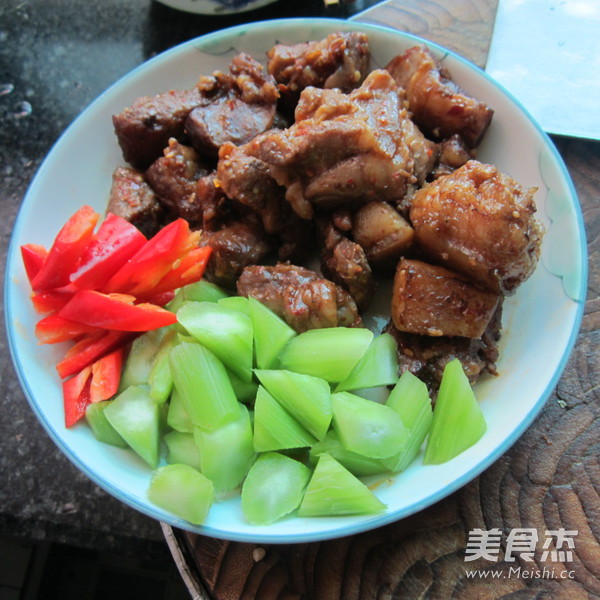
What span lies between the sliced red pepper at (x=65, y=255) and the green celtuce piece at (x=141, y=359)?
0.36 meters

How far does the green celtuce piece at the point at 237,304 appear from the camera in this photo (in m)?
2.20

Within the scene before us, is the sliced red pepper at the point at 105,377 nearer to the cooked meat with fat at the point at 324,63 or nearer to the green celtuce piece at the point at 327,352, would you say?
the green celtuce piece at the point at 327,352

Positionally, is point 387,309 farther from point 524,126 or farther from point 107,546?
point 107,546

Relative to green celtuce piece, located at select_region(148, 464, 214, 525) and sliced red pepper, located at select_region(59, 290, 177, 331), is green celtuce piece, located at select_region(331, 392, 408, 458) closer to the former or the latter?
green celtuce piece, located at select_region(148, 464, 214, 525)

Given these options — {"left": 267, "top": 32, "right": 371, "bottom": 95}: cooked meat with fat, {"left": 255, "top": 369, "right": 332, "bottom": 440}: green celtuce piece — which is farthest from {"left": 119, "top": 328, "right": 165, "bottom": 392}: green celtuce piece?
{"left": 267, "top": 32, "right": 371, "bottom": 95}: cooked meat with fat

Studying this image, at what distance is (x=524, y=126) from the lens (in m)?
2.42

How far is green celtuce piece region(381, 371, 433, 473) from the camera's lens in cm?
202

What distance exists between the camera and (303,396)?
1954 mm

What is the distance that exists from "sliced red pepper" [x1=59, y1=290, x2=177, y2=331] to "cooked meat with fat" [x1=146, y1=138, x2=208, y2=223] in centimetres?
59

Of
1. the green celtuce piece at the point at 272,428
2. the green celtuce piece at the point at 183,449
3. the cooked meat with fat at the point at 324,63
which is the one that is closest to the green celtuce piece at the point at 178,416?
the green celtuce piece at the point at 183,449

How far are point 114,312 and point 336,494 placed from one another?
1.01 m

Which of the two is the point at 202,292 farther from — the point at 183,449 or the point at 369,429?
the point at 369,429

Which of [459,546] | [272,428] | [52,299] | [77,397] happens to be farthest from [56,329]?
[459,546]

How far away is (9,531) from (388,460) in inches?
73.7
